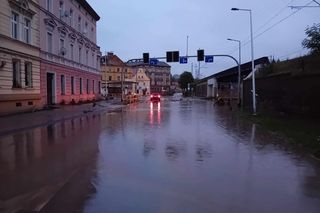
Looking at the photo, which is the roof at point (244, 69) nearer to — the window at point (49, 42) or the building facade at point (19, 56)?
the window at point (49, 42)

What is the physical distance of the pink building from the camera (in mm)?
42197

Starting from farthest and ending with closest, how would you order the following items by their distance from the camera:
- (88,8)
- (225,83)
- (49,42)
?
1. (225,83)
2. (88,8)
3. (49,42)

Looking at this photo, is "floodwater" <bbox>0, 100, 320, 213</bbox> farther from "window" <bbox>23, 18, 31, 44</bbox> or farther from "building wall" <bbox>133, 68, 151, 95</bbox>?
"building wall" <bbox>133, 68, 151, 95</bbox>

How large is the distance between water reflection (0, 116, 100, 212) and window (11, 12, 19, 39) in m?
18.6

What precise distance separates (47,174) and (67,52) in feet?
138

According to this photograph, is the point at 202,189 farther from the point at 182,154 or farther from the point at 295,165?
the point at 182,154

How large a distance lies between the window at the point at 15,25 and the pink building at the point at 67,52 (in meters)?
5.63

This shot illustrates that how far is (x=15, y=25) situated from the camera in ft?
113

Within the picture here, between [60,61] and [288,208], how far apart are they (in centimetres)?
4231

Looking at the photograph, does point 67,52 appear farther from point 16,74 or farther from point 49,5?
point 16,74

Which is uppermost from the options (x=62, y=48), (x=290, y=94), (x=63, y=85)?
(x=62, y=48)

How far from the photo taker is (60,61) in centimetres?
4744

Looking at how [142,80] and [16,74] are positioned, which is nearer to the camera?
[16,74]

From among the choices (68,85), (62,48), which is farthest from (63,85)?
(62,48)
